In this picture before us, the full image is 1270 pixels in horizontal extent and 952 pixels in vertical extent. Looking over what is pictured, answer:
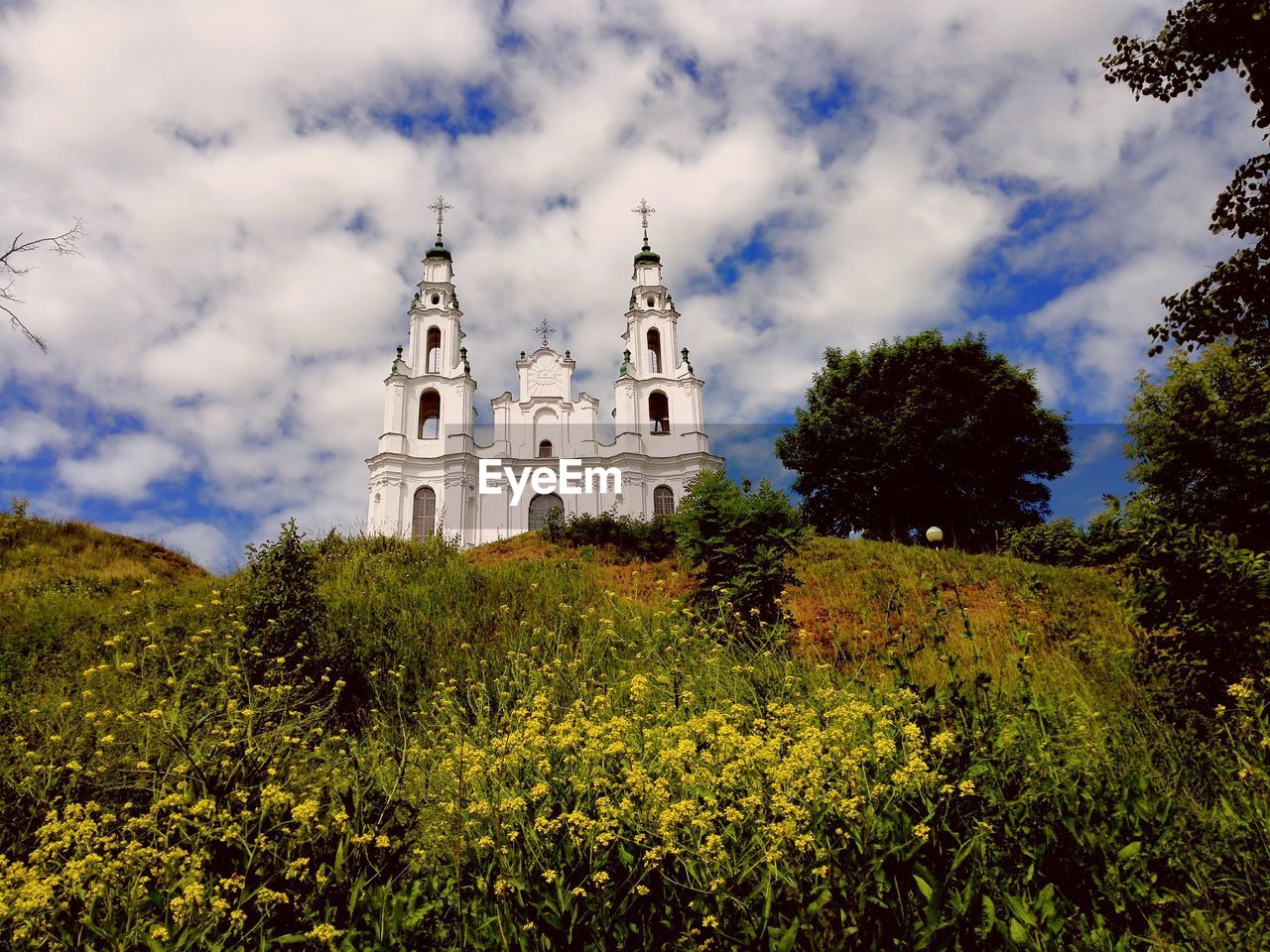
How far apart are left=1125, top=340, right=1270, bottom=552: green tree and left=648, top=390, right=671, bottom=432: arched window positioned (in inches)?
879

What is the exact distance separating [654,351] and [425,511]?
14.8m

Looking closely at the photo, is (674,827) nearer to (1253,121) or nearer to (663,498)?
(1253,121)

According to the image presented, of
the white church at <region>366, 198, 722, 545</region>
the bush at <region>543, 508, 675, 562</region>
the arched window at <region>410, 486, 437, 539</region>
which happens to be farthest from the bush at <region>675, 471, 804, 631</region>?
the arched window at <region>410, 486, 437, 539</region>

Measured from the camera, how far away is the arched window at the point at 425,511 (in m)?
35.0

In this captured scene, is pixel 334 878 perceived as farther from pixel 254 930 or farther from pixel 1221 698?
pixel 1221 698

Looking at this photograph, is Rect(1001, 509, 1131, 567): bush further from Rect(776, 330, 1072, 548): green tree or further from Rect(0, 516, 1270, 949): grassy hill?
Rect(0, 516, 1270, 949): grassy hill

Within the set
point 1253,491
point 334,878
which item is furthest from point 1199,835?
point 1253,491

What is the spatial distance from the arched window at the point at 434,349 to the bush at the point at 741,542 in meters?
31.7

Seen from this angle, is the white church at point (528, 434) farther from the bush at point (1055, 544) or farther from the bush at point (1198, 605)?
the bush at point (1198, 605)

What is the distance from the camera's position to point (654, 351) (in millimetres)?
40438

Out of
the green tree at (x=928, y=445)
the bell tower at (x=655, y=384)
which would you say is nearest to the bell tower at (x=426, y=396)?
the bell tower at (x=655, y=384)

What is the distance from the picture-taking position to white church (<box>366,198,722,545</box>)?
35438 mm

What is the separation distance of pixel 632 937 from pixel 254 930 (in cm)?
114

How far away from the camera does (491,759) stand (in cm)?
323
